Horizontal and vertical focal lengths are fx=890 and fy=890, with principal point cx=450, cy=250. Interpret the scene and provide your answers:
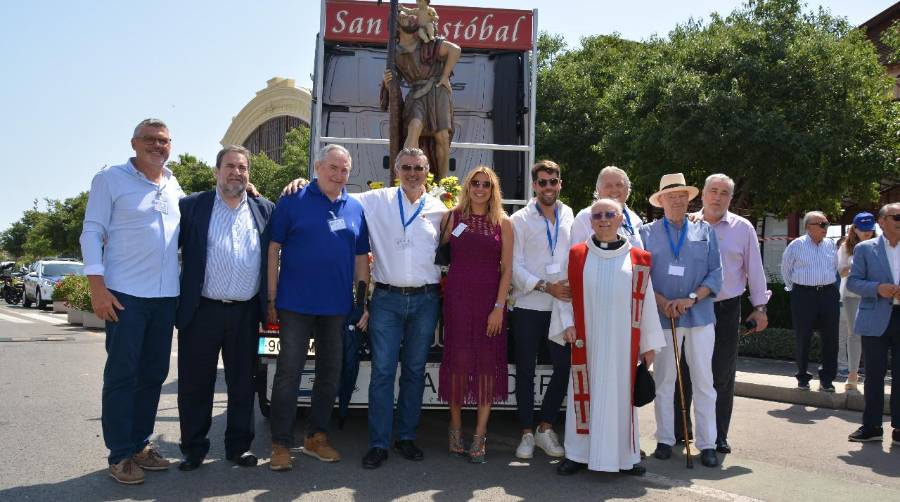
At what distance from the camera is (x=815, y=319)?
31.0 ft

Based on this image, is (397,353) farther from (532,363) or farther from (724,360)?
(724,360)

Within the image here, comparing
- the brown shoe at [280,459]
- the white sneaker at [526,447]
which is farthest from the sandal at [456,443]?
the brown shoe at [280,459]

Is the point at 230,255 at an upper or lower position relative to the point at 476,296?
upper

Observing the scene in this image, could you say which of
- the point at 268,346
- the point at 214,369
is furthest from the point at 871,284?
the point at 214,369

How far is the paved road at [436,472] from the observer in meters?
4.85

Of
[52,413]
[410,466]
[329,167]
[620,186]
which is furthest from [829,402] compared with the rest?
[52,413]

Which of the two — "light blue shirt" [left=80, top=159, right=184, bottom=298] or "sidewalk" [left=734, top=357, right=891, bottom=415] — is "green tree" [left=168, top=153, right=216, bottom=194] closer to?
"sidewalk" [left=734, top=357, right=891, bottom=415]

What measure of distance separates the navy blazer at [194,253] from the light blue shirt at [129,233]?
0.33 ft

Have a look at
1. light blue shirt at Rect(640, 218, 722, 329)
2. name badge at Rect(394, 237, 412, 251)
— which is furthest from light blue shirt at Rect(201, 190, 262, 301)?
light blue shirt at Rect(640, 218, 722, 329)

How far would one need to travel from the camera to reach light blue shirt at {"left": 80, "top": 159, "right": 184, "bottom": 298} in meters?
4.95

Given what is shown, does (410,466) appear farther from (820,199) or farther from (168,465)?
(820,199)

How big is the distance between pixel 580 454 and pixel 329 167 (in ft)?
7.51

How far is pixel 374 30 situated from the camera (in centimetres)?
967

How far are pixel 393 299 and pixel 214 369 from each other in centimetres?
116
